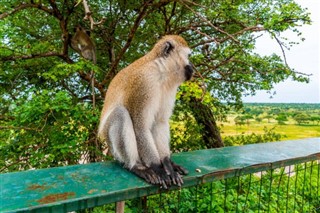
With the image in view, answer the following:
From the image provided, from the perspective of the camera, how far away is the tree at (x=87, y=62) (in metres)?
4.58

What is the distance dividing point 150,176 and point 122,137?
59 cm

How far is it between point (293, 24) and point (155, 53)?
3.32 m

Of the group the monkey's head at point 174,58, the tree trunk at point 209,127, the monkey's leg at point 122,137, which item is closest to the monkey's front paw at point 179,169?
the monkey's leg at point 122,137

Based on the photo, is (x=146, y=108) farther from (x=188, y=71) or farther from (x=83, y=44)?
(x=83, y=44)

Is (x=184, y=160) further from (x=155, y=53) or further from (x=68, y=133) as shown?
(x=68, y=133)

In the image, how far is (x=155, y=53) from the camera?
2627mm

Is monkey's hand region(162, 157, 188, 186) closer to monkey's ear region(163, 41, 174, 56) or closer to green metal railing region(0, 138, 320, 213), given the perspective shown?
green metal railing region(0, 138, 320, 213)

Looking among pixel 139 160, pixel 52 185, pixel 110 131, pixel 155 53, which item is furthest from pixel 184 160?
pixel 155 53

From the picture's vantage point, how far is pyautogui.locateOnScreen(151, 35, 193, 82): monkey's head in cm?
261

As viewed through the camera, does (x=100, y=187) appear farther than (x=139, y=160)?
No

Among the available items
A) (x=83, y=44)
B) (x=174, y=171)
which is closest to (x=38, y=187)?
(x=174, y=171)

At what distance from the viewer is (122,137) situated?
2.27 metres

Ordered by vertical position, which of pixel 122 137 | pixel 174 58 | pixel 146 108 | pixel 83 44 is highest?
pixel 83 44

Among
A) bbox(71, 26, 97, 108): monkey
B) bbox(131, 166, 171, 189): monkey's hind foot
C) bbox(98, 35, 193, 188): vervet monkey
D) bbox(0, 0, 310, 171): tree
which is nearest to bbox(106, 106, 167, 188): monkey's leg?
bbox(98, 35, 193, 188): vervet monkey
